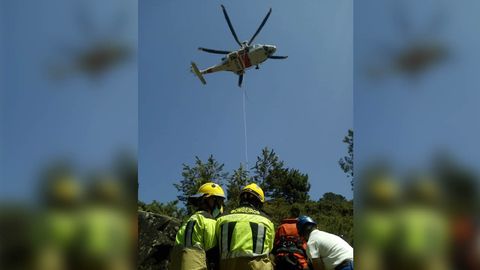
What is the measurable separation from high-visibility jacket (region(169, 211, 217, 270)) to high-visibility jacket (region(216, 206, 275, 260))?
7.8 inches

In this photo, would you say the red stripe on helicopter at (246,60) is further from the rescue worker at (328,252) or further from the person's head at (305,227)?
the rescue worker at (328,252)

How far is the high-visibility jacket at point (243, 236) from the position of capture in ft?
15.0

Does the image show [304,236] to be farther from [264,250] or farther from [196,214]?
[196,214]

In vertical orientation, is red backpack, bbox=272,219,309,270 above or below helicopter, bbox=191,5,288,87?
below

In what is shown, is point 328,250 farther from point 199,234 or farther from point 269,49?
point 269,49

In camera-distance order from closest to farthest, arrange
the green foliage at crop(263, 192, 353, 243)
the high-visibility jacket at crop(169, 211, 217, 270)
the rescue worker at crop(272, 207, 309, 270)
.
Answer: the high-visibility jacket at crop(169, 211, 217, 270) → the rescue worker at crop(272, 207, 309, 270) → the green foliage at crop(263, 192, 353, 243)

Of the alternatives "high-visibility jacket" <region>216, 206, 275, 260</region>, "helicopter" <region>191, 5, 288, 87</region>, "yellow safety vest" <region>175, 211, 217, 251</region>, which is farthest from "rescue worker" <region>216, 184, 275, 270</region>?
"helicopter" <region>191, 5, 288, 87</region>

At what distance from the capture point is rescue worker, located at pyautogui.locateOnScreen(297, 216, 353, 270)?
4.66 meters

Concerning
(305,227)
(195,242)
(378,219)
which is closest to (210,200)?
(195,242)

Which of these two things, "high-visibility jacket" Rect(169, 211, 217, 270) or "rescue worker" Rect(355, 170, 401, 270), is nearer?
"rescue worker" Rect(355, 170, 401, 270)

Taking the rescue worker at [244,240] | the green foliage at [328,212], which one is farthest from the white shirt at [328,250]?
the green foliage at [328,212]

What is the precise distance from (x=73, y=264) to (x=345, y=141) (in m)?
24.7

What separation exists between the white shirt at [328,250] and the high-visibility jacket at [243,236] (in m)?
0.46

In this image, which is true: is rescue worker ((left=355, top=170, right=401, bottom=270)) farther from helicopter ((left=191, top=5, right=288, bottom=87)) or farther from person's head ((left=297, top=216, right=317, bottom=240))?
helicopter ((left=191, top=5, right=288, bottom=87))
